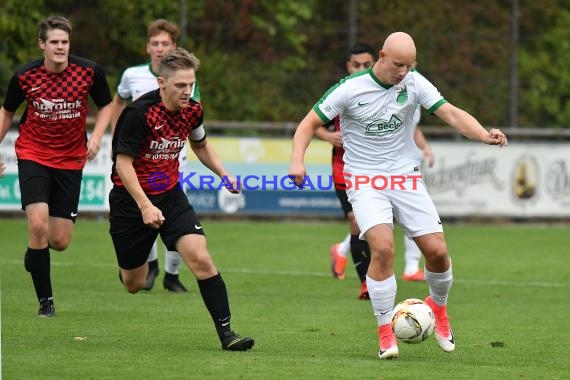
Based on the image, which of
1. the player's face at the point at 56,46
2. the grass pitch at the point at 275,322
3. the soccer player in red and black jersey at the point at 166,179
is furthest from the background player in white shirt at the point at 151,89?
the soccer player in red and black jersey at the point at 166,179

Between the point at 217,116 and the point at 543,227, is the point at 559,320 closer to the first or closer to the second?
the point at 543,227

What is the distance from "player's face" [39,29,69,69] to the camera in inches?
386

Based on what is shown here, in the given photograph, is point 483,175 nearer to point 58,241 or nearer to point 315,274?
point 315,274

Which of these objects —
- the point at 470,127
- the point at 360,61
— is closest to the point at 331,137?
the point at 360,61

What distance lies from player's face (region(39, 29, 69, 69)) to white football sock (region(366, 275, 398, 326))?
3.06m

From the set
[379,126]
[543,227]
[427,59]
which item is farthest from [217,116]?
[379,126]

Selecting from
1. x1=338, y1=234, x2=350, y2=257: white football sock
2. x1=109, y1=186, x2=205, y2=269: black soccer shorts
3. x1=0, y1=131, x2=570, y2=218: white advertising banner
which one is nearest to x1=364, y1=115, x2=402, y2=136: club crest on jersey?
x1=109, y1=186, x2=205, y2=269: black soccer shorts

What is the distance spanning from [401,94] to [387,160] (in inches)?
16.8

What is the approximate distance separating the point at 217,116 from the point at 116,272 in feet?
30.1

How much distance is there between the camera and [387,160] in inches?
336

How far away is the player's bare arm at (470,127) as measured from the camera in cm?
824

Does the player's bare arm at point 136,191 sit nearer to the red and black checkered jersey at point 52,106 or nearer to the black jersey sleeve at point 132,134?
the black jersey sleeve at point 132,134

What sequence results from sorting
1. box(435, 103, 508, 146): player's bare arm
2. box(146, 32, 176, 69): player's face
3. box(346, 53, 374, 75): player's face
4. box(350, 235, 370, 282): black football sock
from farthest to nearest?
box(346, 53, 374, 75): player's face
box(350, 235, 370, 282): black football sock
box(146, 32, 176, 69): player's face
box(435, 103, 508, 146): player's bare arm

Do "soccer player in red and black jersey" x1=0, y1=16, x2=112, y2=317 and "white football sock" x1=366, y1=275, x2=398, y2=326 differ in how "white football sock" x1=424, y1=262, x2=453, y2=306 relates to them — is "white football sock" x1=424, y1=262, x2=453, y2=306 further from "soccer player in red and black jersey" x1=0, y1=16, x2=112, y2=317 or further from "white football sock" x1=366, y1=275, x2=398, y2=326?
"soccer player in red and black jersey" x1=0, y1=16, x2=112, y2=317
